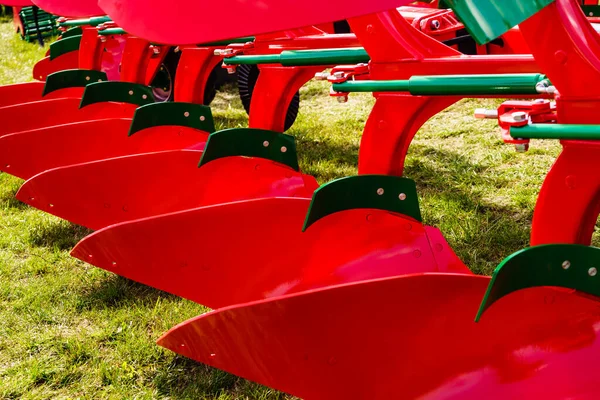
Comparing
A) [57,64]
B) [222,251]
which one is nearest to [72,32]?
[57,64]

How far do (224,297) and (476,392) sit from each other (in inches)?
33.4

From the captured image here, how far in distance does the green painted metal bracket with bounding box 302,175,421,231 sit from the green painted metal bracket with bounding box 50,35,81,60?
272 cm

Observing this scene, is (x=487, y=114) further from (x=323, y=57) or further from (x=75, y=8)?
(x=75, y=8)

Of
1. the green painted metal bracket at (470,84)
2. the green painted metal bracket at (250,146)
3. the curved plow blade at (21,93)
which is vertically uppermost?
the green painted metal bracket at (470,84)

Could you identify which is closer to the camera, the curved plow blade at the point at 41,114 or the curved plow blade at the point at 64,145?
the curved plow blade at the point at 64,145

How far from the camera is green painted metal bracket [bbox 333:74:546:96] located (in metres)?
1.79

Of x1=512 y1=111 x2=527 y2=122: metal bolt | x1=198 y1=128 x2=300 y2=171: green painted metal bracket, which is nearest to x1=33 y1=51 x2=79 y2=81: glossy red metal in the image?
x1=198 y1=128 x2=300 y2=171: green painted metal bracket

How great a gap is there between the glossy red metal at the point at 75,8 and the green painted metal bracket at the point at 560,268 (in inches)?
69.4

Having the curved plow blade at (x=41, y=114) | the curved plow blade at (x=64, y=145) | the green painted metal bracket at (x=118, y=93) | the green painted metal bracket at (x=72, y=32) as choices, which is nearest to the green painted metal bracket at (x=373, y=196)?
the curved plow blade at (x=64, y=145)

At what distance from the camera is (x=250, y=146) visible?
8.54ft

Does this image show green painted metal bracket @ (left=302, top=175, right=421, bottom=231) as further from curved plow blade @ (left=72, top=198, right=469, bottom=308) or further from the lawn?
the lawn

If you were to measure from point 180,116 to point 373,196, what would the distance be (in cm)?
119

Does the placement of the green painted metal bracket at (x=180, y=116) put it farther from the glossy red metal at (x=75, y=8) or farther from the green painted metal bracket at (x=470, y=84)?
the green painted metal bracket at (x=470, y=84)

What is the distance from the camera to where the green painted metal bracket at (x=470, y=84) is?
5.89 ft
